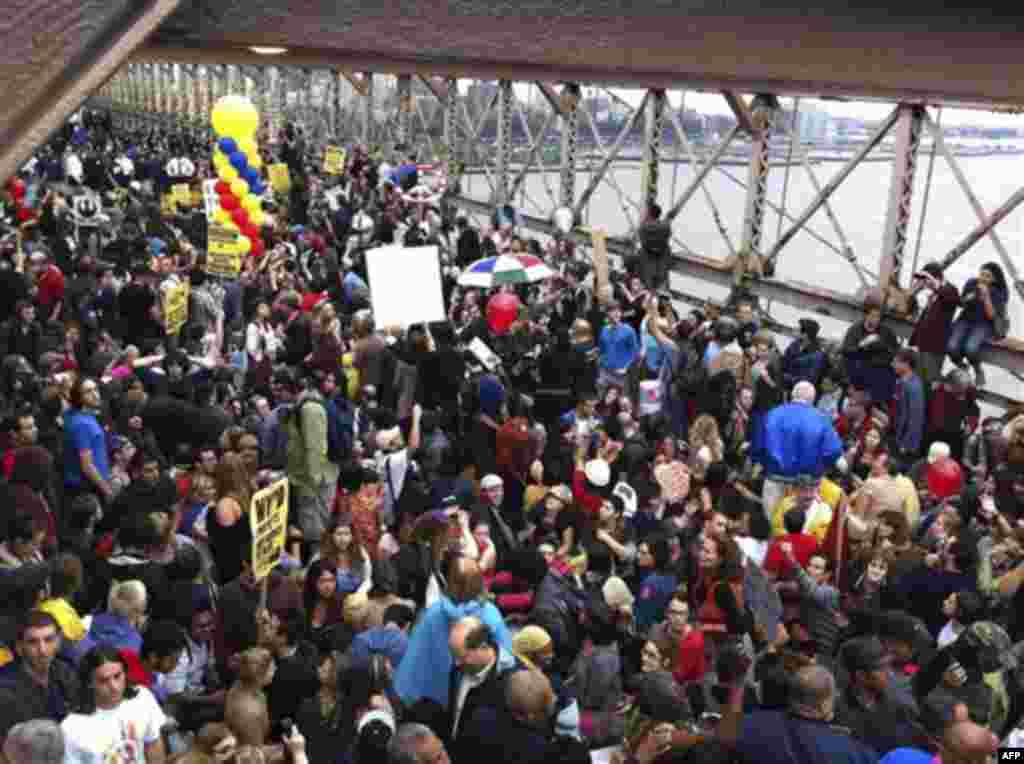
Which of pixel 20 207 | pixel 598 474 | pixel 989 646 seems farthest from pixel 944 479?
pixel 20 207

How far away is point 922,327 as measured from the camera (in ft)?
29.6

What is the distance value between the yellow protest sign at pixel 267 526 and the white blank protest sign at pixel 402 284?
372 cm

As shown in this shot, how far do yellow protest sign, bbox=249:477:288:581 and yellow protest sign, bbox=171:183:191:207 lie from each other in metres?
11.0

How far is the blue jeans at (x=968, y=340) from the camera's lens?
873cm

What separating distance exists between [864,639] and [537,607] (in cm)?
154

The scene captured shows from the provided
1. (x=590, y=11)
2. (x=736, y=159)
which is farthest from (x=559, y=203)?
(x=590, y=11)

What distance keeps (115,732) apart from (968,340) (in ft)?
24.4

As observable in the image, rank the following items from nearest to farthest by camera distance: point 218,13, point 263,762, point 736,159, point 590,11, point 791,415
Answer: point 218,13 → point 590,11 → point 263,762 → point 791,415 → point 736,159

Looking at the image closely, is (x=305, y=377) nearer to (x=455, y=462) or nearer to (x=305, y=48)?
(x=455, y=462)

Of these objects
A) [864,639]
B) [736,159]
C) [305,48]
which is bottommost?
[864,639]

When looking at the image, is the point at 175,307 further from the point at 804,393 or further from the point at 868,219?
the point at 868,219

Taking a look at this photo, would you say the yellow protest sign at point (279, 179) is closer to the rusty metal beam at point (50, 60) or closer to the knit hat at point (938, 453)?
the knit hat at point (938, 453)

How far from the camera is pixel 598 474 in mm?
6527

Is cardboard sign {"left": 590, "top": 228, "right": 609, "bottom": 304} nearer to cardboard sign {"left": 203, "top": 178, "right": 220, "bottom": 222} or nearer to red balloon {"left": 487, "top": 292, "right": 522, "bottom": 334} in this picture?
red balloon {"left": 487, "top": 292, "right": 522, "bottom": 334}
